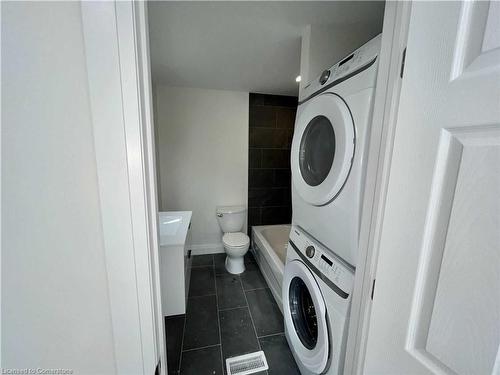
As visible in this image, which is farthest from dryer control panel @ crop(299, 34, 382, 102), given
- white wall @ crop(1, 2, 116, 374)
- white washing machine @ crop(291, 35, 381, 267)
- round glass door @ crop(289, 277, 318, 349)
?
round glass door @ crop(289, 277, 318, 349)

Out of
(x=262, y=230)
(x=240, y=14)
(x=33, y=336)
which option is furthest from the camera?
(x=262, y=230)

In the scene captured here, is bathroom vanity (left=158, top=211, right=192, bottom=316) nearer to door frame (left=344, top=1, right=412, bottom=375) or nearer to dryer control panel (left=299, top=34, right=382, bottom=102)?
door frame (left=344, top=1, right=412, bottom=375)

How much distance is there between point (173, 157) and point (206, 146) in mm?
450

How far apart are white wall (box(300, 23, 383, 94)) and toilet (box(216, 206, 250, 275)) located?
5.63ft

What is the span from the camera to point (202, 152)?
8.54 ft

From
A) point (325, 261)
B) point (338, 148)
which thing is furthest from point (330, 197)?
point (325, 261)

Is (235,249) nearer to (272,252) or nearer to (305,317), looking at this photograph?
(272,252)

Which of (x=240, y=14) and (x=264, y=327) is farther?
(x=264, y=327)

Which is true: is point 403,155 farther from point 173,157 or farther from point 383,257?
point 173,157

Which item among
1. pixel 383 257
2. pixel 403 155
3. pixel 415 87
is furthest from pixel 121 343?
pixel 415 87

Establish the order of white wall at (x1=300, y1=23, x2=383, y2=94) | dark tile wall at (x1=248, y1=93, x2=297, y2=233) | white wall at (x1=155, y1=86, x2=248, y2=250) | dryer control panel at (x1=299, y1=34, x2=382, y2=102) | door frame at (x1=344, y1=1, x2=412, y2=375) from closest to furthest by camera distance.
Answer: door frame at (x1=344, y1=1, x2=412, y2=375), dryer control panel at (x1=299, y1=34, x2=382, y2=102), white wall at (x1=300, y1=23, x2=383, y2=94), white wall at (x1=155, y1=86, x2=248, y2=250), dark tile wall at (x1=248, y1=93, x2=297, y2=233)

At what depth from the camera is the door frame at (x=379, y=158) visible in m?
0.57

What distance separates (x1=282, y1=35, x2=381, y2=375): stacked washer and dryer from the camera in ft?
2.65

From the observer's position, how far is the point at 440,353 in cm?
44
